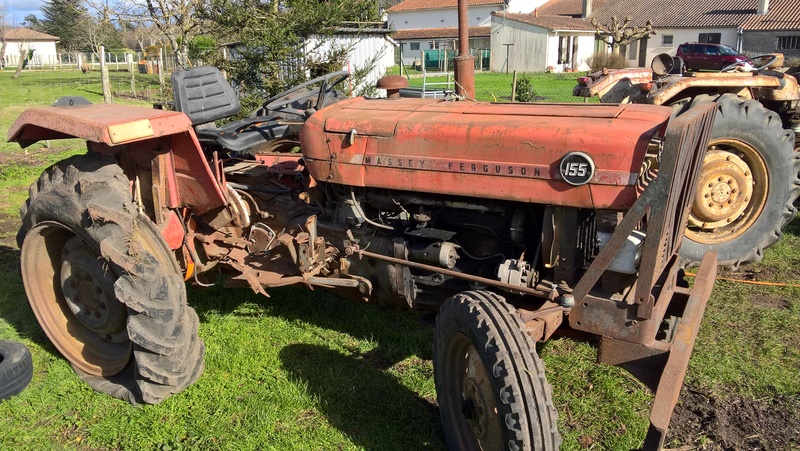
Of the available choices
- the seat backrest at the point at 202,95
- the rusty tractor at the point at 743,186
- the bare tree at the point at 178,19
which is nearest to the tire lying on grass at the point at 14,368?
the seat backrest at the point at 202,95

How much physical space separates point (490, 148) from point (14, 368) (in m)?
2.79

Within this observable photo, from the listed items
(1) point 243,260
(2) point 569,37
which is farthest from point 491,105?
(2) point 569,37

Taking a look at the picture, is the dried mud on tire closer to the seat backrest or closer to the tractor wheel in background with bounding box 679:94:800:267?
the tractor wheel in background with bounding box 679:94:800:267

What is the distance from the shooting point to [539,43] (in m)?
39.2

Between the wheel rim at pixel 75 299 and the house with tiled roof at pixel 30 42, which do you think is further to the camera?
the house with tiled roof at pixel 30 42

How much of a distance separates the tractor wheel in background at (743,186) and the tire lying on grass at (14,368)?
437 cm

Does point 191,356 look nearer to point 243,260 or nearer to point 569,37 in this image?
point 243,260

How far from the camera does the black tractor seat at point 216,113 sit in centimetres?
410

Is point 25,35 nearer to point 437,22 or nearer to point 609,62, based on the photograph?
point 437,22

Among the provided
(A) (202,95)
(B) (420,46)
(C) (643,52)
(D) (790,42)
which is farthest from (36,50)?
(A) (202,95)

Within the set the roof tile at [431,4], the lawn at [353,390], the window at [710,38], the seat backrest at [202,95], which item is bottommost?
the lawn at [353,390]

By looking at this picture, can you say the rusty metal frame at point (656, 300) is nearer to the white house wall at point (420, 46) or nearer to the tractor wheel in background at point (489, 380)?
the tractor wheel in background at point (489, 380)

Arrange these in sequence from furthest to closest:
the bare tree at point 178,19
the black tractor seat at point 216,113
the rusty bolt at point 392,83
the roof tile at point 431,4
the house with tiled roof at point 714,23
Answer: the roof tile at point 431,4 < the house with tiled roof at point 714,23 < the bare tree at point 178,19 < the black tractor seat at point 216,113 < the rusty bolt at point 392,83

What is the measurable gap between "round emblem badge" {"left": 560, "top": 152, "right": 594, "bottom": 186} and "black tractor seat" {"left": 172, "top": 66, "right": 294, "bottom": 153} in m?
2.16
